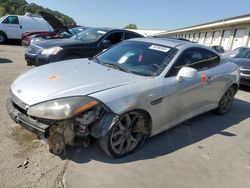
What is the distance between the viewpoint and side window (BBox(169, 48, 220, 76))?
14.3 ft

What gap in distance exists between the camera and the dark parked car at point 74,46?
7.05m

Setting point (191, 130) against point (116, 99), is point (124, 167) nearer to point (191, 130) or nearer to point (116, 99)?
point (116, 99)

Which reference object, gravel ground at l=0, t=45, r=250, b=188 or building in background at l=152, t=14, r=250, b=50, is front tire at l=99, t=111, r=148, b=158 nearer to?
gravel ground at l=0, t=45, r=250, b=188

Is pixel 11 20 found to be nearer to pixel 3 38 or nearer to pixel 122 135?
pixel 3 38

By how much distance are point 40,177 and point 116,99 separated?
47.3 inches

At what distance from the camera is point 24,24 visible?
17.8 meters

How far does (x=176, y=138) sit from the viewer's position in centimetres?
448

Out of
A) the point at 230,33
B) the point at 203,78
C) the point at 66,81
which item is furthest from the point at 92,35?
the point at 230,33

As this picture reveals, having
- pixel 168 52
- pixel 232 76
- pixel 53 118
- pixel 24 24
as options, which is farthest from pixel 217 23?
pixel 53 118

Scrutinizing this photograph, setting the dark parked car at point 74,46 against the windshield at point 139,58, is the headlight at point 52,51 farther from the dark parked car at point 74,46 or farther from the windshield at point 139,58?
the windshield at point 139,58

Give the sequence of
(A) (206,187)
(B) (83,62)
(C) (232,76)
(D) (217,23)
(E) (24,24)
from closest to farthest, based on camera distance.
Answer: (A) (206,187)
(B) (83,62)
(C) (232,76)
(E) (24,24)
(D) (217,23)

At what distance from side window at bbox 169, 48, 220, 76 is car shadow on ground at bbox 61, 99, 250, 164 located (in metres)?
1.04

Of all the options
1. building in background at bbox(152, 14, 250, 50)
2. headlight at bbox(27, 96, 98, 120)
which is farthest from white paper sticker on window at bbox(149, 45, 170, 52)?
building in background at bbox(152, 14, 250, 50)

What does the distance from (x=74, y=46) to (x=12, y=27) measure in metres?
11.7
